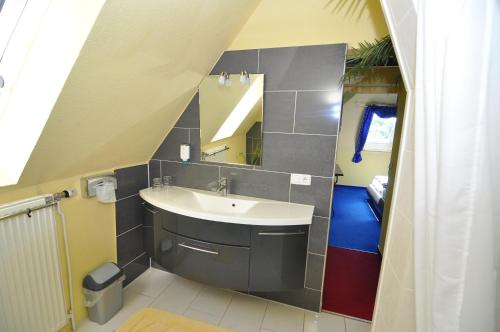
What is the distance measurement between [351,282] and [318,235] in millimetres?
856

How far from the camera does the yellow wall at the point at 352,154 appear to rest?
210 inches

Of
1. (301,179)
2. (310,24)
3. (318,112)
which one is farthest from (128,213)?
(310,24)

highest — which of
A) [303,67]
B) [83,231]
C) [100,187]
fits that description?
[303,67]

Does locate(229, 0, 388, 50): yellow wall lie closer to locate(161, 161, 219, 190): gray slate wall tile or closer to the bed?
locate(161, 161, 219, 190): gray slate wall tile

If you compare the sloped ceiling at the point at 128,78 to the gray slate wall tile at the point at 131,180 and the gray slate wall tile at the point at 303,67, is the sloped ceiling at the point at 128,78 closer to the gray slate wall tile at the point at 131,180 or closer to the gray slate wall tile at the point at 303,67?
the gray slate wall tile at the point at 131,180

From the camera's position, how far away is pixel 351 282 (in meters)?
2.14

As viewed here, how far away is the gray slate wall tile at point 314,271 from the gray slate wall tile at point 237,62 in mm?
1496

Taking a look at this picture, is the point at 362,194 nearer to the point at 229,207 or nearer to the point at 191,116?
the point at 229,207

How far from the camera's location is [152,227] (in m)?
1.79

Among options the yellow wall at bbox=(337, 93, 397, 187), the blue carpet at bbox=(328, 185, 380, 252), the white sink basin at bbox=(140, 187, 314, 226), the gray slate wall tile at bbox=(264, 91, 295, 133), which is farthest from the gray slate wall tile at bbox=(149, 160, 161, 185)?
the yellow wall at bbox=(337, 93, 397, 187)

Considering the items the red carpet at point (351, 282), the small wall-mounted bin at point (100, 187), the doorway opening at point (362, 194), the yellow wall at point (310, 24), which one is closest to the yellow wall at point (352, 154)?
the doorway opening at point (362, 194)

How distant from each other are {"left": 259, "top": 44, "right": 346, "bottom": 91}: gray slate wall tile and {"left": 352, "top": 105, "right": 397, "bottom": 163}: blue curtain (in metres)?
4.17

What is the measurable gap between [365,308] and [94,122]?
2381 mm

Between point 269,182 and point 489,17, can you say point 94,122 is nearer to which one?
point 269,182
